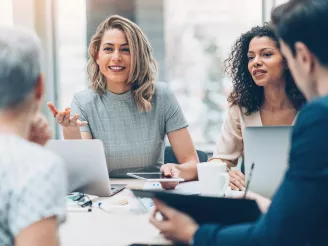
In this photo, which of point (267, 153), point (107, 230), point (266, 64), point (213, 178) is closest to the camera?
point (107, 230)

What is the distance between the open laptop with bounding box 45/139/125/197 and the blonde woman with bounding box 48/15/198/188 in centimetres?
Answer: 64

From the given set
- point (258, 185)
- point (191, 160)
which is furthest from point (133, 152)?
point (258, 185)

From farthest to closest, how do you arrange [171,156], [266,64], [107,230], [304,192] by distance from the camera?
[171,156]
[266,64]
[107,230]
[304,192]

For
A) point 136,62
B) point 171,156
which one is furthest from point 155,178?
point 136,62

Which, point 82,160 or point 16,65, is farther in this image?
point 82,160

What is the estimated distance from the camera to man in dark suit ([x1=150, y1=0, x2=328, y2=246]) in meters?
0.97

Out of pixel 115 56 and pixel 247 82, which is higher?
pixel 115 56

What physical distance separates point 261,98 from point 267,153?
89 cm

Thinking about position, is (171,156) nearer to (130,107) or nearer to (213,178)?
(130,107)

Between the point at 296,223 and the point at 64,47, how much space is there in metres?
3.54

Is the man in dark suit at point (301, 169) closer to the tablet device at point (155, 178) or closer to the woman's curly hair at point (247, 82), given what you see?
the tablet device at point (155, 178)

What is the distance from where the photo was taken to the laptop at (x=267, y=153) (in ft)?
5.61

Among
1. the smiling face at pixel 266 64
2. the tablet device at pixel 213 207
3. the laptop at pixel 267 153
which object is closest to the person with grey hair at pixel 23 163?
the tablet device at pixel 213 207

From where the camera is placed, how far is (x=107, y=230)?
155cm
